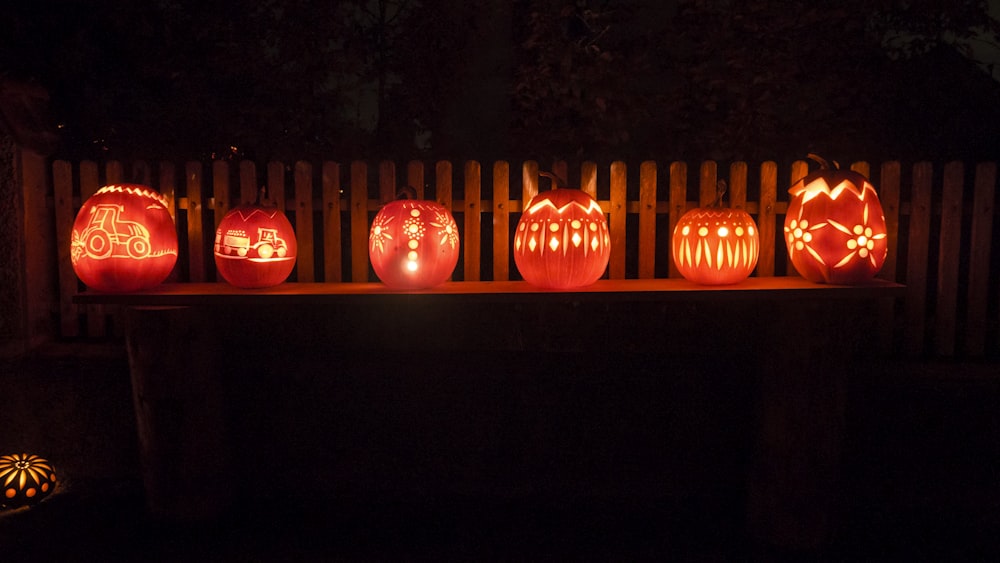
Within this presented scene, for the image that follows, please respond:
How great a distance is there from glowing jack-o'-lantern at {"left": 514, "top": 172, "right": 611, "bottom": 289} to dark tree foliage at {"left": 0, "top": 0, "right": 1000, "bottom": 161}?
292 centimetres

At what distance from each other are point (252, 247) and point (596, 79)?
13.0 feet

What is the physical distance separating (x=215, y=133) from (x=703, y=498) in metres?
5.27

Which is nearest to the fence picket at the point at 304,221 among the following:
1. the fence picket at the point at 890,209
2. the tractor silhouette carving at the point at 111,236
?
the tractor silhouette carving at the point at 111,236

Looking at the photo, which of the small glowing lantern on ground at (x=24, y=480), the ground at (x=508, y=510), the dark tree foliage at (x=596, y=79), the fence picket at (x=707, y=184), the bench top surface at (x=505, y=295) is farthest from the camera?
the dark tree foliage at (x=596, y=79)

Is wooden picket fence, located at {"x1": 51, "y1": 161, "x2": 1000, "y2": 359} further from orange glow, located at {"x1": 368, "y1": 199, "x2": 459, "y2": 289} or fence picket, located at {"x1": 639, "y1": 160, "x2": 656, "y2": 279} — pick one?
orange glow, located at {"x1": 368, "y1": 199, "x2": 459, "y2": 289}

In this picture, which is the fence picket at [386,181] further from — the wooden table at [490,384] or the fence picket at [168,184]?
the fence picket at [168,184]

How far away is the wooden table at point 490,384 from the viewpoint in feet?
11.3

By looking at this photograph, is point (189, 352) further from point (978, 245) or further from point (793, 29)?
point (793, 29)

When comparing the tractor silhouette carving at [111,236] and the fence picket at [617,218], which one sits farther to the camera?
the fence picket at [617,218]

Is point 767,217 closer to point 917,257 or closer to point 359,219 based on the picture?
point 917,257

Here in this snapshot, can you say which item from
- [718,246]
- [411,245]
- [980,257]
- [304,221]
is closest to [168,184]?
[304,221]

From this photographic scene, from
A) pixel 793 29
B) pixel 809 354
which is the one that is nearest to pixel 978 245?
pixel 809 354

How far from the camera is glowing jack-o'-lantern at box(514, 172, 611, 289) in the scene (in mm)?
3496

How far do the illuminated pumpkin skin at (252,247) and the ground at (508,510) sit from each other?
1.38 m
